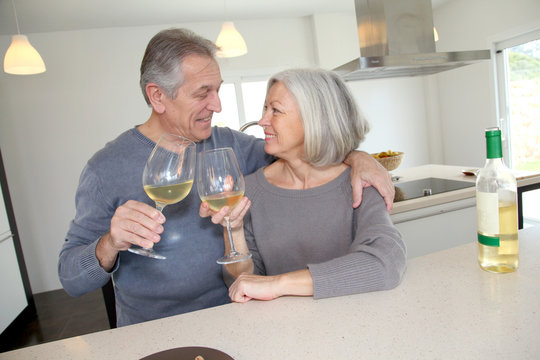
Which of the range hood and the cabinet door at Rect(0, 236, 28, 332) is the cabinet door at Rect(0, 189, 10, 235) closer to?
the cabinet door at Rect(0, 236, 28, 332)

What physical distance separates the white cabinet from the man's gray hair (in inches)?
49.7

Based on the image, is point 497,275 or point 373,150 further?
point 373,150

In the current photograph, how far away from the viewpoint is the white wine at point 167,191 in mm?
873

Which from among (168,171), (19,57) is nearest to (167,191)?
(168,171)

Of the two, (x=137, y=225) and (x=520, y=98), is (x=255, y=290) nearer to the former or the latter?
(x=137, y=225)

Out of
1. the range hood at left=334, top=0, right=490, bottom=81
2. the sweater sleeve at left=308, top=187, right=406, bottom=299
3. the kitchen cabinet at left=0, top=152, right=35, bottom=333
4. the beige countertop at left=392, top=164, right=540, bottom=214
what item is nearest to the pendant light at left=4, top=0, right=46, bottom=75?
the kitchen cabinet at left=0, top=152, right=35, bottom=333

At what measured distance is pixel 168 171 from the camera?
2.85 ft

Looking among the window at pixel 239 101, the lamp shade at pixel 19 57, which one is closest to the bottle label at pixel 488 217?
the lamp shade at pixel 19 57

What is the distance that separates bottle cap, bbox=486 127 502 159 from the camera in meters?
0.70

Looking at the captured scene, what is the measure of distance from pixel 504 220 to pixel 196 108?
95 cm

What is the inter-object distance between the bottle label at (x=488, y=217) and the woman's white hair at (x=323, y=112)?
1.60 feet

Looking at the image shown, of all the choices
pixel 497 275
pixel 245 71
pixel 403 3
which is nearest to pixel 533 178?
pixel 403 3

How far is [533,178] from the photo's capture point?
2.20 meters

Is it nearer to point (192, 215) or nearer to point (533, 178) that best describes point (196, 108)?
point (192, 215)
